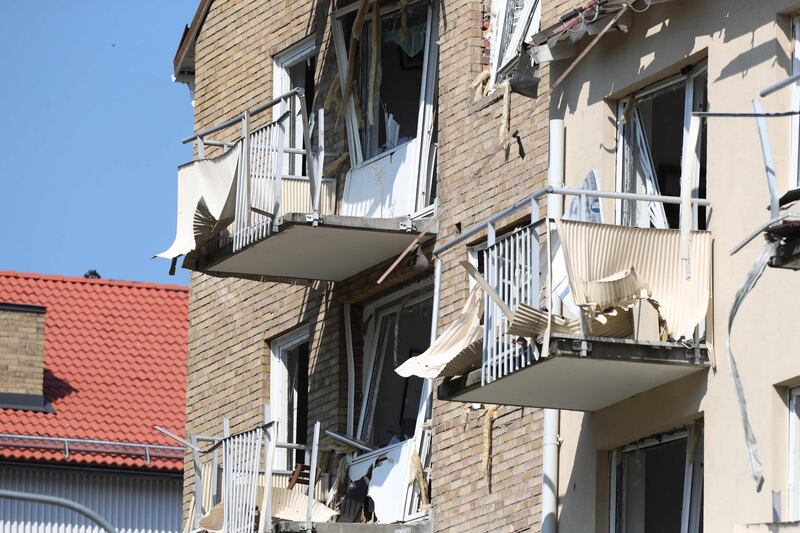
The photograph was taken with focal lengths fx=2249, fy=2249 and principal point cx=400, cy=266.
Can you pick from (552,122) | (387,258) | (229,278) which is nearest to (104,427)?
(229,278)

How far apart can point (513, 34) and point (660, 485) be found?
17.3 feet

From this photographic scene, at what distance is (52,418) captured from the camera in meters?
34.7

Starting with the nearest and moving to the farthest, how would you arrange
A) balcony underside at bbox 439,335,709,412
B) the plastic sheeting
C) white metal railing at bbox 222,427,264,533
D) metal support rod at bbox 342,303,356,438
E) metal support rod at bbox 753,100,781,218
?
metal support rod at bbox 753,100,781,218, balcony underside at bbox 439,335,709,412, white metal railing at bbox 222,427,264,533, the plastic sheeting, metal support rod at bbox 342,303,356,438

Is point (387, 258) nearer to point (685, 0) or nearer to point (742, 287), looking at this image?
point (685, 0)

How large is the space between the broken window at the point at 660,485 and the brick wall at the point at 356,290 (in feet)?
4.07

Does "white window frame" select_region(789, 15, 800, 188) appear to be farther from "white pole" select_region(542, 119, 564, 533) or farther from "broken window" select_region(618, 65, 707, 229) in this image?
"white pole" select_region(542, 119, 564, 533)

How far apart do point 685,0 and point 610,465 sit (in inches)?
143

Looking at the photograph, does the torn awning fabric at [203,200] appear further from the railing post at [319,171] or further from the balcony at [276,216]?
the railing post at [319,171]

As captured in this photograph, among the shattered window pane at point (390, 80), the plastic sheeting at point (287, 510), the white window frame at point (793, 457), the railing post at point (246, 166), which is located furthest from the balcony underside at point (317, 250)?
the white window frame at point (793, 457)

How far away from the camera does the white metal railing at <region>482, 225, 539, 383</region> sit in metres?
16.2

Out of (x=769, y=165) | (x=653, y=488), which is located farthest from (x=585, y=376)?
(x=769, y=165)

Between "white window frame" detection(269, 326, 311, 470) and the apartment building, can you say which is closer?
the apartment building

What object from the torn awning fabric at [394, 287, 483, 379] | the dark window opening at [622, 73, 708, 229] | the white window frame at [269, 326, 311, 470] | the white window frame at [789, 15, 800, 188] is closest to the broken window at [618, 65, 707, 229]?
the dark window opening at [622, 73, 708, 229]

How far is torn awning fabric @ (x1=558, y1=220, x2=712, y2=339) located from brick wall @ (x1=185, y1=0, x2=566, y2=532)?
10.0 feet
